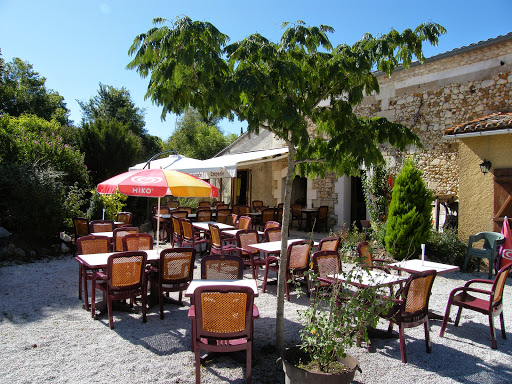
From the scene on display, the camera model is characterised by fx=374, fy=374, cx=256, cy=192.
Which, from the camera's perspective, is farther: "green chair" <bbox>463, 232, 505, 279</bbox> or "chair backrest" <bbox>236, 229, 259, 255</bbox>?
"green chair" <bbox>463, 232, 505, 279</bbox>

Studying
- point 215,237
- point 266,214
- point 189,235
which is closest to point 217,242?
point 215,237

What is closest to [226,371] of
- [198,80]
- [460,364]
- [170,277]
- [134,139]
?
[170,277]

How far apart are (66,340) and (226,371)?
1.91 metres

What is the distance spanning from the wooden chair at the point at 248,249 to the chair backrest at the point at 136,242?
162 centimetres

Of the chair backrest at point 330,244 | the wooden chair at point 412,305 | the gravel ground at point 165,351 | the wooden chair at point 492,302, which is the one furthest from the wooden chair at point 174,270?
the wooden chair at point 492,302

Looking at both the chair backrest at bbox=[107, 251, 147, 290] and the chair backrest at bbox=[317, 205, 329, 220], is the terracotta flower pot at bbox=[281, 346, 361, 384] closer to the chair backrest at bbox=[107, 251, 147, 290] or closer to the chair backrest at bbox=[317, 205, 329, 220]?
the chair backrest at bbox=[107, 251, 147, 290]

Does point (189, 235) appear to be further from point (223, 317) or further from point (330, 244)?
point (223, 317)

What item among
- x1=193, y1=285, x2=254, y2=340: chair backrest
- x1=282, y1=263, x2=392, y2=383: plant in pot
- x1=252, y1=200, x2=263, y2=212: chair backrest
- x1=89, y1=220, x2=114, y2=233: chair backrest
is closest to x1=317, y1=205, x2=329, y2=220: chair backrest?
x1=252, y1=200, x2=263, y2=212: chair backrest

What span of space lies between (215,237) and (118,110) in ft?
76.6

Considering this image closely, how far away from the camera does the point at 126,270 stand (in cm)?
461

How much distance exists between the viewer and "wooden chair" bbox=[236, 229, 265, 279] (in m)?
6.46

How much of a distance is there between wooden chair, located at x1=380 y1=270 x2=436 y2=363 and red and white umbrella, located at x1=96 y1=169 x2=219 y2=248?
333 centimetres

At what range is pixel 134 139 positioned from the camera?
15.9 m

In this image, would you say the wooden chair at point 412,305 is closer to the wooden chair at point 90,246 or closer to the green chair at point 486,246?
the wooden chair at point 90,246
